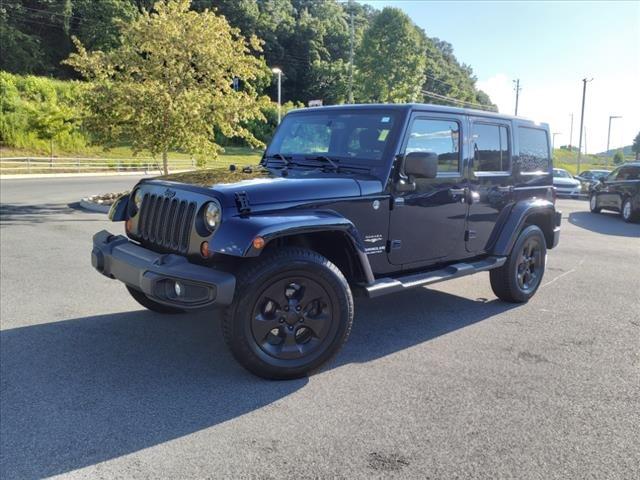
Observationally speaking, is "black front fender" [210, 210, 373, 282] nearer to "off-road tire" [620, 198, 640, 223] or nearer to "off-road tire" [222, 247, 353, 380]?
"off-road tire" [222, 247, 353, 380]

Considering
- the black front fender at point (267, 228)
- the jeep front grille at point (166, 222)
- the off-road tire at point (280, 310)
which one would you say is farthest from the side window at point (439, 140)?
the jeep front grille at point (166, 222)

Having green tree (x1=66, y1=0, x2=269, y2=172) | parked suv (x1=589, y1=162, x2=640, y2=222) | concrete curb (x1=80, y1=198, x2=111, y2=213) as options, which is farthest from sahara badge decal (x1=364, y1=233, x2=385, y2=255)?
parked suv (x1=589, y1=162, x2=640, y2=222)

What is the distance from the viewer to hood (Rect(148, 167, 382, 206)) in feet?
12.3

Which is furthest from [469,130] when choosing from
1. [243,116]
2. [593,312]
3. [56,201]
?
[56,201]

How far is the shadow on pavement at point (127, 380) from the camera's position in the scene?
9.86 feet

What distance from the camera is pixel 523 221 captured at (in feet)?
18.6

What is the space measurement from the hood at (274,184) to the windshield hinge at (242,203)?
0.03 metres

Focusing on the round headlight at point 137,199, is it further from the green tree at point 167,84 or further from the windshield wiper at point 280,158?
the green tree at point 167,84

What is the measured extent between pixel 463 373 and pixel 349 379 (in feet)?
2.78

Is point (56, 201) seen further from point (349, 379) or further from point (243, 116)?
point (349, 379)

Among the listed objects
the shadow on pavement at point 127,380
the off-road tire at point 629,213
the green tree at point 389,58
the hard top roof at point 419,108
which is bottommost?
the shadow on pavement at point 127,380

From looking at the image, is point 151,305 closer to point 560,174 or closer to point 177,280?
point 177,280

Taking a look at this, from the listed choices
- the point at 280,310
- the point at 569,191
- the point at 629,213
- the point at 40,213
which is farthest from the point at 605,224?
the point at 40,213

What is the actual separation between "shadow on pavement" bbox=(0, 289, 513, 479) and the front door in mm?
732
